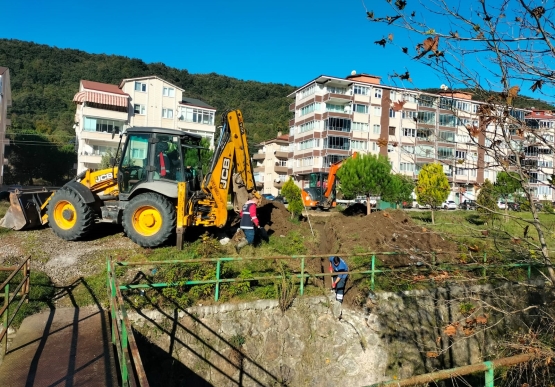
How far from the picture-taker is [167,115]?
157 feet

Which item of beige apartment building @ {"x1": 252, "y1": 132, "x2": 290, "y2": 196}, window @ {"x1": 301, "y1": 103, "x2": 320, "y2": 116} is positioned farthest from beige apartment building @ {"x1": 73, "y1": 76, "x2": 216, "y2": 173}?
beige apartment building @ {"x1": 252, "y1": 132, "x2": 290, "y2": 196}

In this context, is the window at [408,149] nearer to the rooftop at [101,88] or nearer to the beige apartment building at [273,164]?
the rooftop at [101,88]

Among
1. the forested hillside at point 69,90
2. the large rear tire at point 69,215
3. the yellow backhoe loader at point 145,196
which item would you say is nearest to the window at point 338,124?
the forested hillside at point 69,90

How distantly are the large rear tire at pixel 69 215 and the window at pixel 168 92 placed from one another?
39.4 metres

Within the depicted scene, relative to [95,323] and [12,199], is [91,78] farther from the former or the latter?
[95,323]

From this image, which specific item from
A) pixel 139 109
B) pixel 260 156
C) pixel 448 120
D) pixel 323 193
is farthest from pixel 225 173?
pixel 260 156

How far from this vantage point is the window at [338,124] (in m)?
50.1

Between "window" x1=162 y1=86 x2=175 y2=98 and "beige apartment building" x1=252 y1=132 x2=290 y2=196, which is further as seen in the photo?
"beige apartment building" x1=252 y1=132 x2=290 y2=196

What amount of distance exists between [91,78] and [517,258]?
10294 centimetres

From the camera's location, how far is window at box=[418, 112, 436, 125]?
13.6ft

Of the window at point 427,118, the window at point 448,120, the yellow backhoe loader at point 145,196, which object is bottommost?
the yellow backhoe loader at point 145,196

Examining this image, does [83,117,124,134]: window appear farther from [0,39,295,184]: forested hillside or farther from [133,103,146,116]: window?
[0,39,295,184]: forested hillside

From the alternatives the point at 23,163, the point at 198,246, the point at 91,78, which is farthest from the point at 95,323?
the point at 91,78

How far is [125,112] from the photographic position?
45219mm
